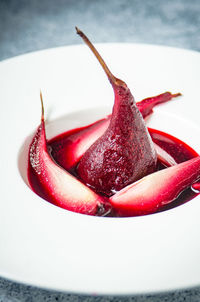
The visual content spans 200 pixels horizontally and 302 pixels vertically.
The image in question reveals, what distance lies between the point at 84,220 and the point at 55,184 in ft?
0.65

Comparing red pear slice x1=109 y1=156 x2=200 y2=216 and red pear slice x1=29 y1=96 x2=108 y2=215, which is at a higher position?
red pear slice x1=29 y1=96 x2=108 y2=215

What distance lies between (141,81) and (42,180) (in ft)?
1.58

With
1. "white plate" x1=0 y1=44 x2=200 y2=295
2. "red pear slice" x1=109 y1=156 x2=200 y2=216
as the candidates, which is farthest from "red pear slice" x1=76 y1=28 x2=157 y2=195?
"white plate" x1=0 y1=44 x2=200 y2=295

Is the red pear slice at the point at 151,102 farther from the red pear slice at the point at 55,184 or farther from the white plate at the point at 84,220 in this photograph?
the red pear slice at the point at 55,184

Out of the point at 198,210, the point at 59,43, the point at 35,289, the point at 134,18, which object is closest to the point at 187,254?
the point at 198,210

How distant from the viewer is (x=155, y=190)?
103 cm

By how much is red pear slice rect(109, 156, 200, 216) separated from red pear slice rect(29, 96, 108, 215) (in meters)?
0.05

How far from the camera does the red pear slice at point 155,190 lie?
1003mm

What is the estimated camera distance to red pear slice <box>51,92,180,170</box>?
3.99 feet

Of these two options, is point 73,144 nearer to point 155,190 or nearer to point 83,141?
point 83,141

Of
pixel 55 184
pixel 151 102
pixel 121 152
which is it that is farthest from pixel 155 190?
pixel 151 102

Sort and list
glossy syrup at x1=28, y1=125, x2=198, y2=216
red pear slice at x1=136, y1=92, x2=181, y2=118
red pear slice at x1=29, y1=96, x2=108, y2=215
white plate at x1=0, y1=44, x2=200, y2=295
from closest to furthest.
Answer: white plate at x1=0, y1=44, x2=200, y2=295 < red pear slice at x1=29, y1=96, x2=108, y2=215 < glossy syrup at x1=28, y1=125, x2=198, y2=216 < red pear slice at x1=136, y1=92, x2=181, y2=118

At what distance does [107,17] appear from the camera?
6.86ft

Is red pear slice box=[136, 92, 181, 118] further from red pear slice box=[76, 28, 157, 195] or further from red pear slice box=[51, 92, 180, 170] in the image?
red pear slice box=[76, 28, 157, 195]
